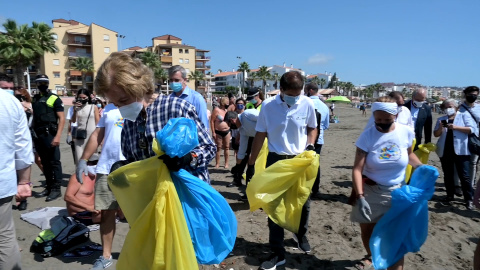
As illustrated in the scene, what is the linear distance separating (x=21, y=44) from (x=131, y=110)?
4980cm

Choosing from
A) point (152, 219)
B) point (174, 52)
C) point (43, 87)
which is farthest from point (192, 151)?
point (174, 52)

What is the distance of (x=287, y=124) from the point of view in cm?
333

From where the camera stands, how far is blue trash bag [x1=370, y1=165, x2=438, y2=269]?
2527 millimetres

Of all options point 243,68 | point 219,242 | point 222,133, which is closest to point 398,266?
point 219,242

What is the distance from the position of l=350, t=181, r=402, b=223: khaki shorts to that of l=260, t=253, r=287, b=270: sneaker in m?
0.91

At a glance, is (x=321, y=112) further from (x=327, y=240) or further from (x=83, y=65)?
(x=83, y=65)

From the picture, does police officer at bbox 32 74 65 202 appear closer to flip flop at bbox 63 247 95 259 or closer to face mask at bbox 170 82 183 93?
flip flop at bbox 63 247 95 259

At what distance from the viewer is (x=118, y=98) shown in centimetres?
189

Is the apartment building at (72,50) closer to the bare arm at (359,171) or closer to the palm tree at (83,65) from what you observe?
the palm tree at (83,65)

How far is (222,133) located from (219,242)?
570cm

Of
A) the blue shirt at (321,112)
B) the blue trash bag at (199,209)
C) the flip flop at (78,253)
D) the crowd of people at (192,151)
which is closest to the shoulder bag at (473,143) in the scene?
the crowd of people at (192,151)

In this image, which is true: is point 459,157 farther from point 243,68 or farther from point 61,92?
A: point 243,68

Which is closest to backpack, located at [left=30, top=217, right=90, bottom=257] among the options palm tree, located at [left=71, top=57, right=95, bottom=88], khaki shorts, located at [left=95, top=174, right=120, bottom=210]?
khaki shorts, located at [left=95, top=174, right=120, bottom=210]

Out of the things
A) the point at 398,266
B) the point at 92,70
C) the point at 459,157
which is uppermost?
the point at 92,70
